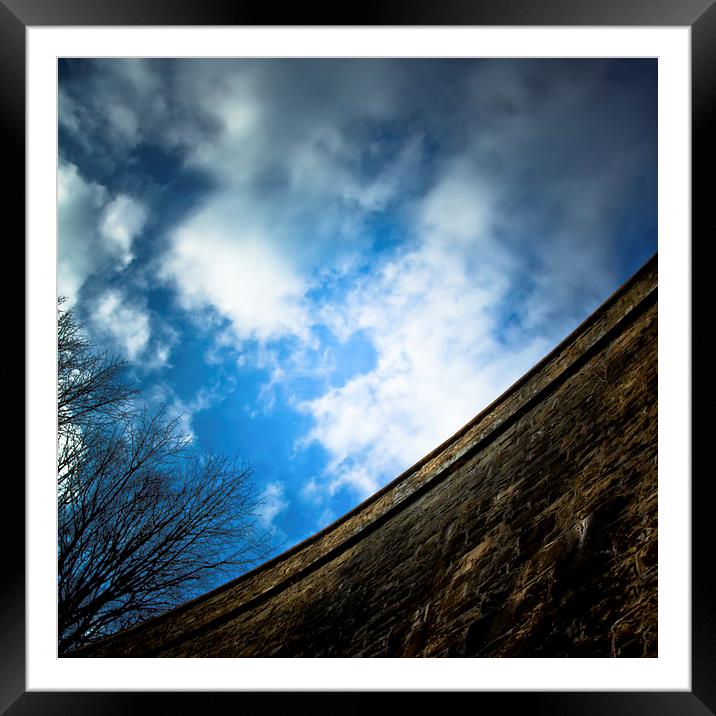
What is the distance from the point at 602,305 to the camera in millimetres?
4246

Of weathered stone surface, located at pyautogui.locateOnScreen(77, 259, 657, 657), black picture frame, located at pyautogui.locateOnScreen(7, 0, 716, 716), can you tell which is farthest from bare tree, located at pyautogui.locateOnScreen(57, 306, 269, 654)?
black picture frame, located at pyautogui.locateOnScreen(7, 0, 716, 716)

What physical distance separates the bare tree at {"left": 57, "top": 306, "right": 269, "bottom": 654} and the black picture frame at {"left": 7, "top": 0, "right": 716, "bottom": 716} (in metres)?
3.03

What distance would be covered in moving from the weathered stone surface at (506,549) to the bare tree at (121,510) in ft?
1.99

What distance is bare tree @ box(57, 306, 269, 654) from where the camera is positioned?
500cm

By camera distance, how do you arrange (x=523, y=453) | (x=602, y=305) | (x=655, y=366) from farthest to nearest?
(x=602, y=305), (x=523, y=453), (x=655, y=366)

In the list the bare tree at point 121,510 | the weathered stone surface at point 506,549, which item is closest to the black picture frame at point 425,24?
the weathered stone surface at point 506,549

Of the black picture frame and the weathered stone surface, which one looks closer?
the black picture frame

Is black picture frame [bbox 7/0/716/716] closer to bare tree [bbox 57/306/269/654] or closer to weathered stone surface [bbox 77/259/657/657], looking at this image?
weathered stone surface [bbox 77/259/657/657]

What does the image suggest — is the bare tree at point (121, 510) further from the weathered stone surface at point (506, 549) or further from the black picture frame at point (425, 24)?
the black picture frame at point (425, 24)

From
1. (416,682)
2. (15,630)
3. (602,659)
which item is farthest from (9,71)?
(602,659)

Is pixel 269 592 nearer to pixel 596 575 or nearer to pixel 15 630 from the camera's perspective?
pixel 15 630

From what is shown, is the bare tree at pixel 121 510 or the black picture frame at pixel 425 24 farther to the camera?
the bare tree at pixel 121 510

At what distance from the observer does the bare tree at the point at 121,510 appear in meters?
5.00

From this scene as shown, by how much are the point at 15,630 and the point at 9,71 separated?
2777 millimetres
